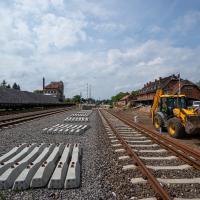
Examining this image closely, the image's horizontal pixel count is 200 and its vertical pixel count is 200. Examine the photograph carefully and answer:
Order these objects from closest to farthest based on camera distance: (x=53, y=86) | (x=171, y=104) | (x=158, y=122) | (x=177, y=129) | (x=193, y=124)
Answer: (x=193, y=124), (x=177, y=129), (x=171, y=104), (x=158, y=122), (x=53, y=86)

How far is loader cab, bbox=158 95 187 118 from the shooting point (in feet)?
40.7

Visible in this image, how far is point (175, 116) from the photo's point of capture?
12156 mm

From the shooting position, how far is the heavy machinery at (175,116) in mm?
9977

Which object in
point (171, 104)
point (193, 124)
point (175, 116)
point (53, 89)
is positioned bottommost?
point (193, 124)

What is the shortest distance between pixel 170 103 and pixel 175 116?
35.9 inches

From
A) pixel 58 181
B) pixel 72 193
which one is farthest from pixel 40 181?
pixel 72 193

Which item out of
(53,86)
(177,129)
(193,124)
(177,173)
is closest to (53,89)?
(53,86)

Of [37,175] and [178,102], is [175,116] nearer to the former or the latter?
[178,102]

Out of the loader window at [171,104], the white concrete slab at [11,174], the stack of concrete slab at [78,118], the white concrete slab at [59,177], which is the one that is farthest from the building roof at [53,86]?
the white concrete slab at [59,177]

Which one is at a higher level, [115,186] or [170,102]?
[170,102]

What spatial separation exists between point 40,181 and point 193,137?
9.34 metres

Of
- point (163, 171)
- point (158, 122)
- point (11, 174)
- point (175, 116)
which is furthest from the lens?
point (158, 122)

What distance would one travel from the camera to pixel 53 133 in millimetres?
12031

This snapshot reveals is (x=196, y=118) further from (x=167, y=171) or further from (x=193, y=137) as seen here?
(x=167, y=171)
